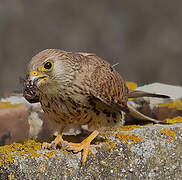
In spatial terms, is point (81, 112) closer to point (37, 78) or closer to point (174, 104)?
point (37, 78)

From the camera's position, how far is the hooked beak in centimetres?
184

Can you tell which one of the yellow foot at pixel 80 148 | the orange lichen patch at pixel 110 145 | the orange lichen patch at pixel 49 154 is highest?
the orange lichen patch at pixel 49 154

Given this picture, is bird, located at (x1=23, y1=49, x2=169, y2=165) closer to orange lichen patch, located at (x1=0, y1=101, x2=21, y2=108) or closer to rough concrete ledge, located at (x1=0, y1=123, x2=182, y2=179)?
rough concrete ledge, located at (x1=0, y1=123, x2=182, y2=179)

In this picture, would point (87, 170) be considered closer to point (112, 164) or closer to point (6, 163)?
point (112, 164)

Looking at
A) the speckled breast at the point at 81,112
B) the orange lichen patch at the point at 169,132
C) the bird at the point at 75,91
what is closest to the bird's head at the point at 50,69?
the bird at the point at 75,91

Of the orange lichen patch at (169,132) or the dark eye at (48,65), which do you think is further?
the orange lichen patch at (169,132)

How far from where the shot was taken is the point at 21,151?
6.25 feet

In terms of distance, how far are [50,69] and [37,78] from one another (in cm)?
9

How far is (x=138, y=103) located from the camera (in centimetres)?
317

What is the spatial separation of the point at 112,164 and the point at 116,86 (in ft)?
1.82

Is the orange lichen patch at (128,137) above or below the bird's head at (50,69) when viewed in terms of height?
below

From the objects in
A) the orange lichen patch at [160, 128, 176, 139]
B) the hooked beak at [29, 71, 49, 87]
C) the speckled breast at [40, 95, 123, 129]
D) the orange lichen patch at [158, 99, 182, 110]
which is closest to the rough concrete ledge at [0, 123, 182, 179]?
the orange lichen patch at [160, 128, 176, 139]

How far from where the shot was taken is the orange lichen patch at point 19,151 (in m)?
1.78

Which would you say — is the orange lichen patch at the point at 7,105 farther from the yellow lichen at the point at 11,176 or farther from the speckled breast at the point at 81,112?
the yellow lichen at the point at 11,176
